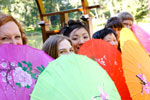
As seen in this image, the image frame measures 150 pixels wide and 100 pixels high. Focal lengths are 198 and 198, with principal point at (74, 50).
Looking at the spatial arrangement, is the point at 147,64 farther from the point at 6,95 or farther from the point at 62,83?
the point at 6,95

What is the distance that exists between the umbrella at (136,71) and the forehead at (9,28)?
0.72 m

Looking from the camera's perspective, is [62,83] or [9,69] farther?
[9,69]

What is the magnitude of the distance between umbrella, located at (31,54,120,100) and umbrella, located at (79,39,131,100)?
0.38 m

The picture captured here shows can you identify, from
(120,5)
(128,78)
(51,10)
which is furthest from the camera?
(120,5)

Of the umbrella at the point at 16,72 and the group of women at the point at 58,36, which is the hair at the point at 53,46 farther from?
the umbrella at the point at 16,72

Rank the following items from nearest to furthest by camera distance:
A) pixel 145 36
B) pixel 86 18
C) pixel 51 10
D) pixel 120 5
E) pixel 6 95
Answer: pixel 6 95 < pixel 145 36 < pixel 86 18 < pixel 51 10 < pixel 120 5

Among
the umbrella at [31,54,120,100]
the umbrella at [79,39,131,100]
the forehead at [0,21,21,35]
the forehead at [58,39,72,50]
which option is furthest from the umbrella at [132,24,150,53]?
the forehead at [0,21,21,35]

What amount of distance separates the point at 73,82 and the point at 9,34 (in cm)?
56

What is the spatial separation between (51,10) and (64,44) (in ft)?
6.86

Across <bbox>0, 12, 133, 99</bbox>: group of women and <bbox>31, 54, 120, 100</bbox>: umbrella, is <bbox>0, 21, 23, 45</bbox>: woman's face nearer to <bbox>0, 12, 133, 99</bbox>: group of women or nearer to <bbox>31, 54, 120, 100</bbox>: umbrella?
<bbox>0, 12, 133, 99</bbox>: group of women

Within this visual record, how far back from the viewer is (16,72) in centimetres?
98

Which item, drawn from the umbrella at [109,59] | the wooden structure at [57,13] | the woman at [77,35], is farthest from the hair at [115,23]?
the umbrella at [109,59]

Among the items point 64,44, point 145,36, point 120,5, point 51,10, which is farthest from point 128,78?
point 120,5

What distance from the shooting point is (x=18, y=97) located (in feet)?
3.16
